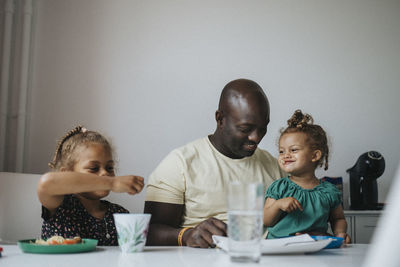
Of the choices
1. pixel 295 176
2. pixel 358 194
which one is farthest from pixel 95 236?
pixel 358 194

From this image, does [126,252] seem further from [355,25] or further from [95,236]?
[355,25]

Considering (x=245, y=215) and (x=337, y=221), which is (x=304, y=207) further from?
(x=245, y=215)

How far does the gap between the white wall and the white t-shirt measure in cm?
101

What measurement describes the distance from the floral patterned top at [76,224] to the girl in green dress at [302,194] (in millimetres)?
551

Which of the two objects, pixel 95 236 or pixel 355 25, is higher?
pixel 355 25

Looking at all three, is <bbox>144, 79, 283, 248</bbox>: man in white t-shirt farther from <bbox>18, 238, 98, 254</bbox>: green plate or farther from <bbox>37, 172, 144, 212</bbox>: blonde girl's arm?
<bbox>18, 238, 98, 254</bbox>: green plate

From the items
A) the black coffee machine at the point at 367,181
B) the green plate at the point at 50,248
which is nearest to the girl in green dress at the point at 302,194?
the green plate at the point at 50,248

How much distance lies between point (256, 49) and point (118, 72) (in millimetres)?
911

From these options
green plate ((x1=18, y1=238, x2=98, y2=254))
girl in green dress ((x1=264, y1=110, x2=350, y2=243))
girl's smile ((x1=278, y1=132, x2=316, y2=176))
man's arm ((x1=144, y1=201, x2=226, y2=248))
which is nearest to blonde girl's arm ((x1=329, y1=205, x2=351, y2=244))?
girl in green dress ((x1=264, y1=110, x2=350, y2=243))

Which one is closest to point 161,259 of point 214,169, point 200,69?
point 214,169

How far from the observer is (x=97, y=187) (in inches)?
42.9

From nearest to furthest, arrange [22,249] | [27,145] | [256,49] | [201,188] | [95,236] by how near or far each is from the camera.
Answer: [22,249] → [95,236] → [201,188] → [27,145] → [256,49]

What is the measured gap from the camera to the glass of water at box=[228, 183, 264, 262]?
0.72 metres

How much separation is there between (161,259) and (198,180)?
796 mm
